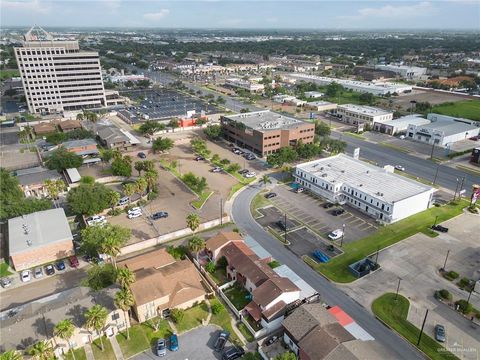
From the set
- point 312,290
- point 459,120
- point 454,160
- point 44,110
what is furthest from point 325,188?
point 44,110

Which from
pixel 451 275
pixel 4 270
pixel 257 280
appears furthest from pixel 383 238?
pixel 4 270

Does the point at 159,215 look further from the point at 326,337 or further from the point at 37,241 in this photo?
the point at 326,337

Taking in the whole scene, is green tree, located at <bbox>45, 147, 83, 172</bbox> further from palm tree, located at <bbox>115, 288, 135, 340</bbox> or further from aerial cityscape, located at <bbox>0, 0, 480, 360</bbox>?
palm tree, located at <bbox>115, 288, 135, 340</bbox>

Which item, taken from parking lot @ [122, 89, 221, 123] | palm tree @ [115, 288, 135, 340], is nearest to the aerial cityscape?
palm tree @ [115, 288, 135, 340]

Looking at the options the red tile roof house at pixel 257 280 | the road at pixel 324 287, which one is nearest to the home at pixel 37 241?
the red tile roof house at pixel 257 280

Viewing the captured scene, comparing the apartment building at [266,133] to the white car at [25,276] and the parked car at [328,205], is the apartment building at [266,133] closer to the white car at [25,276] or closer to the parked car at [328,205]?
the parked car at [328,205]

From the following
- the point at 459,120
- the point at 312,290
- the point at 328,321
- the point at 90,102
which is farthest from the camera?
the point at 90,102

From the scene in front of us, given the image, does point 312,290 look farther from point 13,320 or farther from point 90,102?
point 90,102
